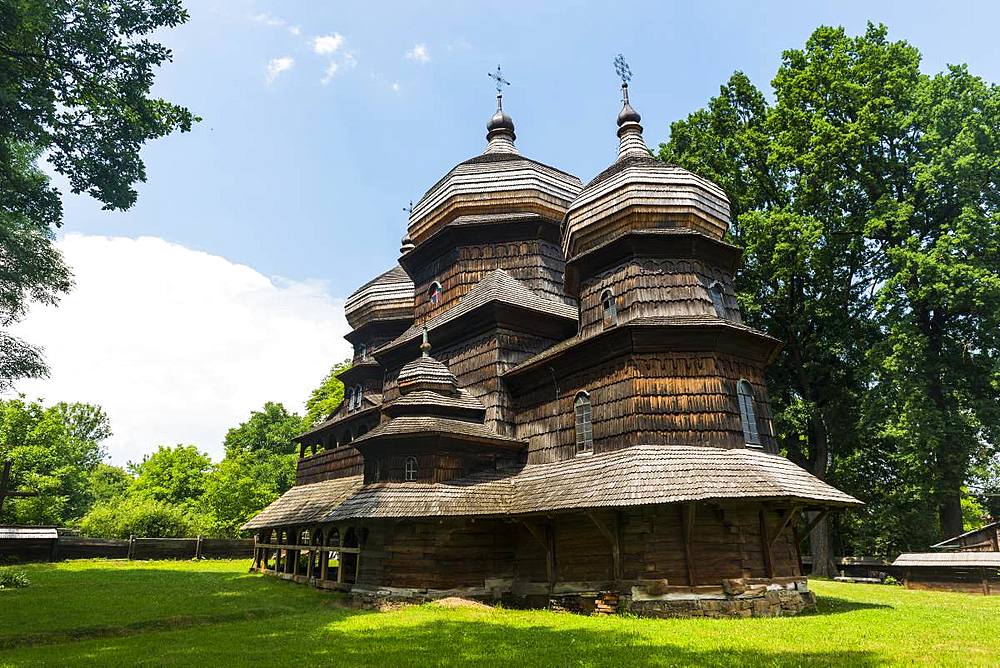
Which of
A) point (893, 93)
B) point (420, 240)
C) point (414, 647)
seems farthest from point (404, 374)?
point (893, 93)

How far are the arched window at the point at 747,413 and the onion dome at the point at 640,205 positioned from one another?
14.5ft

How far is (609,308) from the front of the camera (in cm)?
1653

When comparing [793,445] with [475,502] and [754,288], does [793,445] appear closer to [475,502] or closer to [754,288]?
[754,288]

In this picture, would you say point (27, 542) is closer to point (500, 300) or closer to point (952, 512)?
point (500, 300)

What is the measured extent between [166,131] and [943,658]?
18.1 meters

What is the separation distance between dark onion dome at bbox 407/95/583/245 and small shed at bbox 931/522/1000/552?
1618 centimetres

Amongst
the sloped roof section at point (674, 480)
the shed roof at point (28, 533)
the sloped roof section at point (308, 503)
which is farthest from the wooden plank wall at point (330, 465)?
the shed roof at point (28, 533)

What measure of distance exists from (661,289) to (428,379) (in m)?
6.90

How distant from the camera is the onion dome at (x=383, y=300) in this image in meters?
27.1

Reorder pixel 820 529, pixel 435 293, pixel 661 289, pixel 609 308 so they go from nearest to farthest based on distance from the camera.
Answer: pixel 661 289, pixel 609 308, pixel 435 293, pixel 820 529

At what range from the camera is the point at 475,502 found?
15250 mm

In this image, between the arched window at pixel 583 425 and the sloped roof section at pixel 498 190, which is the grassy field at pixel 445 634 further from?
the sloped roof section at pixel 498 190

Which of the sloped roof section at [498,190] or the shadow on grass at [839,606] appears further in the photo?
the sloped roof section at [498,190]

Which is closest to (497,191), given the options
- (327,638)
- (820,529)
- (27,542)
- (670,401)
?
(670,401)
